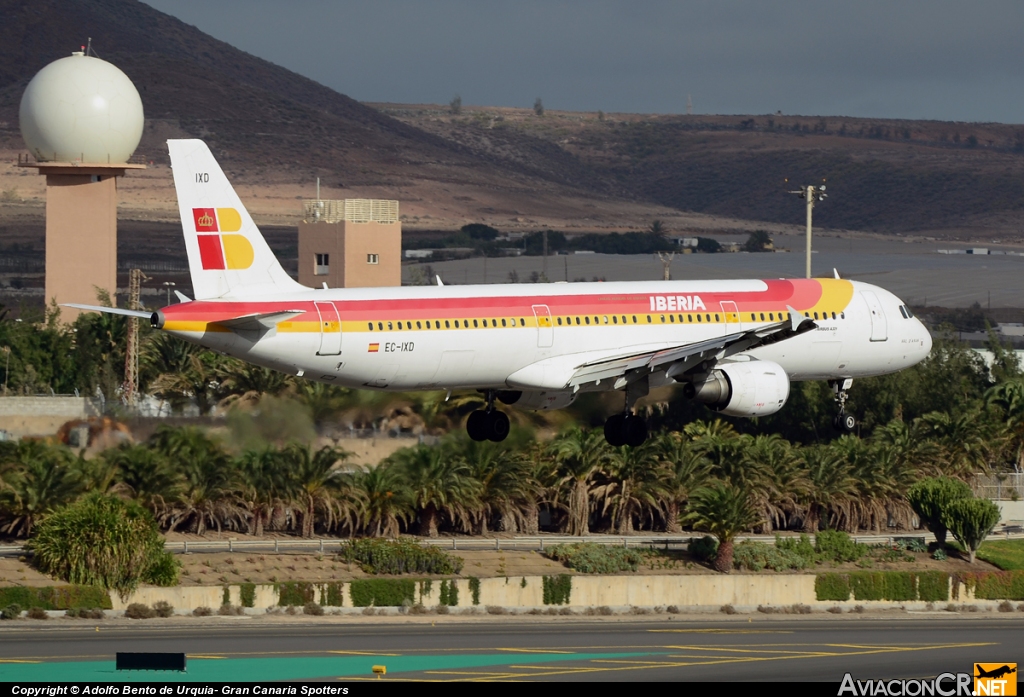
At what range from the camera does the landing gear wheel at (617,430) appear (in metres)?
57.7

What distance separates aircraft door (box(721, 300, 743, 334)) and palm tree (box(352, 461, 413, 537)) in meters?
23.6

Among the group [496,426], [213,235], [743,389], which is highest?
[213,235]

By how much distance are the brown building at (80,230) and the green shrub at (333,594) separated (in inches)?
2052

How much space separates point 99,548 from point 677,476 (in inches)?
1198

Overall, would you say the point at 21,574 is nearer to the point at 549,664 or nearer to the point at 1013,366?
the point at 549,664

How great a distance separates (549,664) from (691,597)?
27.5 metres

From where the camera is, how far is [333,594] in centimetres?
6881

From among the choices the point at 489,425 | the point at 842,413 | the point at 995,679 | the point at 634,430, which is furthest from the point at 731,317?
the point at 995,679

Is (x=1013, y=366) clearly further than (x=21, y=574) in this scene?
Yes

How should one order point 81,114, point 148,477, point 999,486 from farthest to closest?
1. point 81,114
2. point 999,486
3. point 148,477

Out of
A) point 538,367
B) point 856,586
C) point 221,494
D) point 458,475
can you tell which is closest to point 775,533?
point 856,586

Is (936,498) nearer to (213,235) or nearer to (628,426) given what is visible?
(628,426)

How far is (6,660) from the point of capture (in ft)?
156

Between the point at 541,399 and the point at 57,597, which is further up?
the point at 541,399
